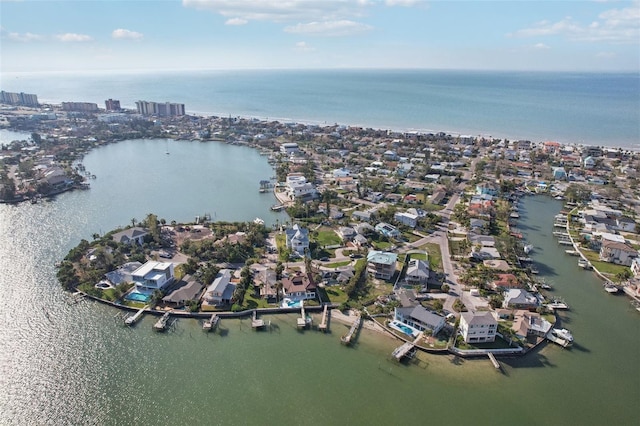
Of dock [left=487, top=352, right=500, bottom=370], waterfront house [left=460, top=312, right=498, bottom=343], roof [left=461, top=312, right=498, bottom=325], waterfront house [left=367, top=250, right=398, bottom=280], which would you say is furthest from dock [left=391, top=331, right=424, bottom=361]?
waterfront house [left=367, top=250, right=398, bottom=280]

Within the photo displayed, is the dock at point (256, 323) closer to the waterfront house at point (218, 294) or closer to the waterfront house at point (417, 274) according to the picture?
the waterfront house at point (218, 294)

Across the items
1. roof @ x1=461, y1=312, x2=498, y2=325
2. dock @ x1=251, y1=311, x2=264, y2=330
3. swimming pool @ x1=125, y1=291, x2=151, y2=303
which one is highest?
swimming pool @ x1=125, y1=291, x2=151, y2=303

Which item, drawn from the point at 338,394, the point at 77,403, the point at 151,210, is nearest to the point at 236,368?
the point at 338,394

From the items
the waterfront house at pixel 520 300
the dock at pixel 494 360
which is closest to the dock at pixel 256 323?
the dock at pixel 494 360

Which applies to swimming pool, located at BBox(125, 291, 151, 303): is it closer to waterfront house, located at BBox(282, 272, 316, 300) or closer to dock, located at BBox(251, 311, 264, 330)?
dock, located at BBox(251, 311, 264, 330)

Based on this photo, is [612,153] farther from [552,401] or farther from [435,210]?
[552,401]

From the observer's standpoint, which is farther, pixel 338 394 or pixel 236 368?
pixel 236 368
